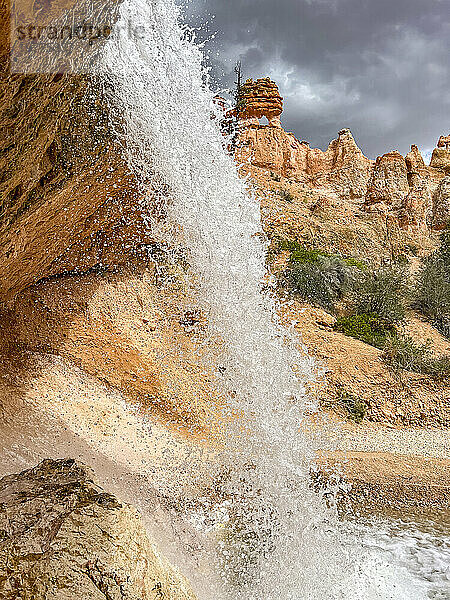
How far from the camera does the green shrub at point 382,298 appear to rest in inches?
366

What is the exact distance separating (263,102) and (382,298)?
18.6 m

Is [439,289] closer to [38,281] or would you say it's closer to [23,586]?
[38,281]

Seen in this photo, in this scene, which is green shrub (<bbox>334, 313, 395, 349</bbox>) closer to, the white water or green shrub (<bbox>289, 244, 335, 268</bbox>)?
green shrub (<bbox>289, 244, 335, 268</bbox>)

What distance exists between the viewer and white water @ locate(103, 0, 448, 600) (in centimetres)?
261

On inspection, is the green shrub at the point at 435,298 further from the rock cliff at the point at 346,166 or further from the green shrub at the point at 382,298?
the rock cliff at the point at 346,166

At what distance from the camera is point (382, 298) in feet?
31.4

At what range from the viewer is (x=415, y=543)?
3.58m

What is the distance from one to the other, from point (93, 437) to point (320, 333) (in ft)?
15.1

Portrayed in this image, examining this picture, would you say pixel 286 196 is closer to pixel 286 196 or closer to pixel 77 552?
pixel 286 196

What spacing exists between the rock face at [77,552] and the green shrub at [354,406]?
4632 mm

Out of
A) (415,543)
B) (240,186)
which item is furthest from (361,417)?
(240,186)

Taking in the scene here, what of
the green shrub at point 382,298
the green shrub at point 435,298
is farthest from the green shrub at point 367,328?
the green shrub at point 435,298

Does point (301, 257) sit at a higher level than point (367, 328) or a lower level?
higher

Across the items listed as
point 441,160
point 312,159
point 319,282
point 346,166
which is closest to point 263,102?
point 312,159
